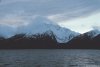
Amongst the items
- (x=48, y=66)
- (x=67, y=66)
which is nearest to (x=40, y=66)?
(x=48, y=66)

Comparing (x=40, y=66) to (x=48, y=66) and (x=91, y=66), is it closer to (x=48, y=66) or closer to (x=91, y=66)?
(x=48, y=66)

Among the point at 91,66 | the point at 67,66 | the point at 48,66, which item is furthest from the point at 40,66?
the point at 91,66

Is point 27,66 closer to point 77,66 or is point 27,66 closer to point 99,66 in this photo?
point 77,66

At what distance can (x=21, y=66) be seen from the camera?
87.8 meters

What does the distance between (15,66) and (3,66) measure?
3338mm

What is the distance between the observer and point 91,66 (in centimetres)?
9231

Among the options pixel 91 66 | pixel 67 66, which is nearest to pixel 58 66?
pixel 67 66

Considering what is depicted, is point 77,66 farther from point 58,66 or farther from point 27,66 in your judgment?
point 27,66

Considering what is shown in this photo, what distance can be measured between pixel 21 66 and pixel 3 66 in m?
4.60

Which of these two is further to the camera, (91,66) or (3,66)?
(91,66)

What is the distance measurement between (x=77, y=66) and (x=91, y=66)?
12.8ft

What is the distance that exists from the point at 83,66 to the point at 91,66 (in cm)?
225

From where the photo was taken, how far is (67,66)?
92188 millimetres

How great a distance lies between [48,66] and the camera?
8894cm
